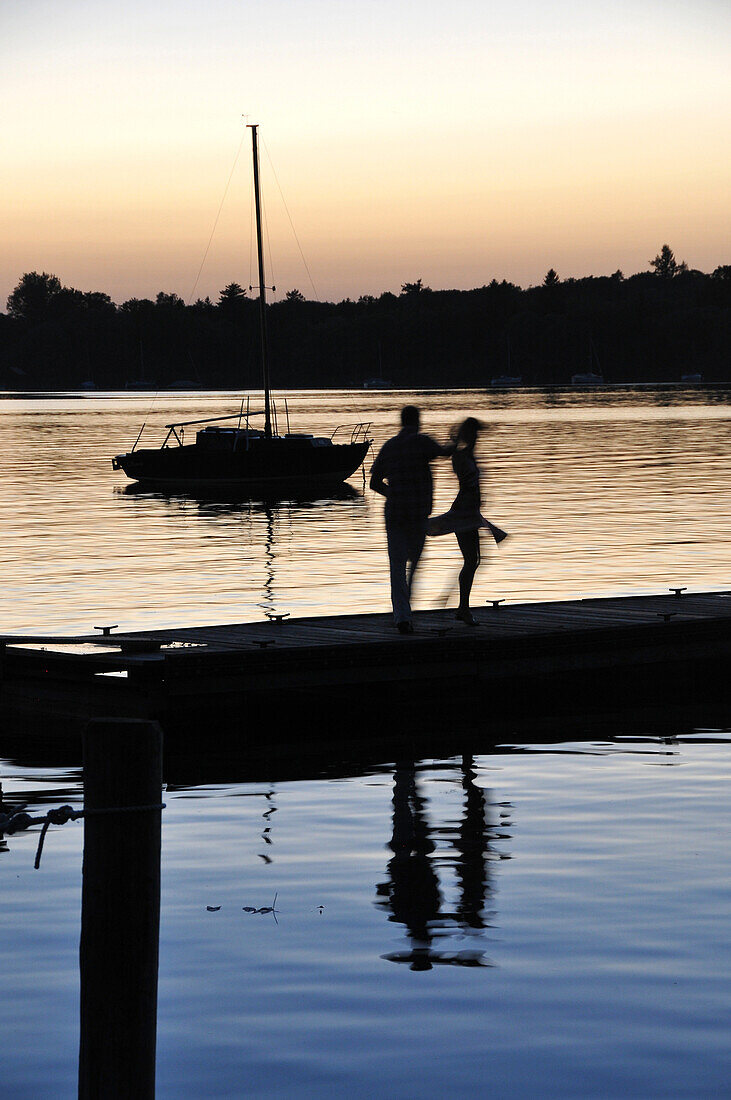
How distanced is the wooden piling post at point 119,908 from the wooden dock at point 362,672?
8.04m

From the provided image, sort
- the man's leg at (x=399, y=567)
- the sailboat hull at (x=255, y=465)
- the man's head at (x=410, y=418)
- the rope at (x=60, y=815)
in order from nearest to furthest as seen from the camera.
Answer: the rope at (x=60, y=815) → the man's head at (x=410, y=418) → the man's leg at (x=399, y=567) → the sailboat hull at (x=255, y=465)

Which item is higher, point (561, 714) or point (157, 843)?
point (157, 843)

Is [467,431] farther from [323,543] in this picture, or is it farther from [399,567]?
[323,543]

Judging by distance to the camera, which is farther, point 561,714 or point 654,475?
point 654,475

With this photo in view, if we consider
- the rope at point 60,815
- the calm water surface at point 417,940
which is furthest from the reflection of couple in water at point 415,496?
the rope at point 60,815

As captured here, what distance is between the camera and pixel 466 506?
14.1 meters

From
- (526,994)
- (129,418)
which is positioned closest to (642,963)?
(526,994)

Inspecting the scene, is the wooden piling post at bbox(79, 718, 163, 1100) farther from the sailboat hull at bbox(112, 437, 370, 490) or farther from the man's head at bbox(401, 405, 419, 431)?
the sailboat hull at bbox(112, 437, 370, 490)

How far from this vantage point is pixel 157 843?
487 cm

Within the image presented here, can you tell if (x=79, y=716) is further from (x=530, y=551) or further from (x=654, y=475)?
(x=654, y=475)

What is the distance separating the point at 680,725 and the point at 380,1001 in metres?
7.72

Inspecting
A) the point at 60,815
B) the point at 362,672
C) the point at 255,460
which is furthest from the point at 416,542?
the point at 255,460

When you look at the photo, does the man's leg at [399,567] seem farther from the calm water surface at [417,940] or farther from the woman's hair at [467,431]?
the calm water surface at [417,940]

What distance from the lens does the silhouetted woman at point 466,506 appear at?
13.9 meters
